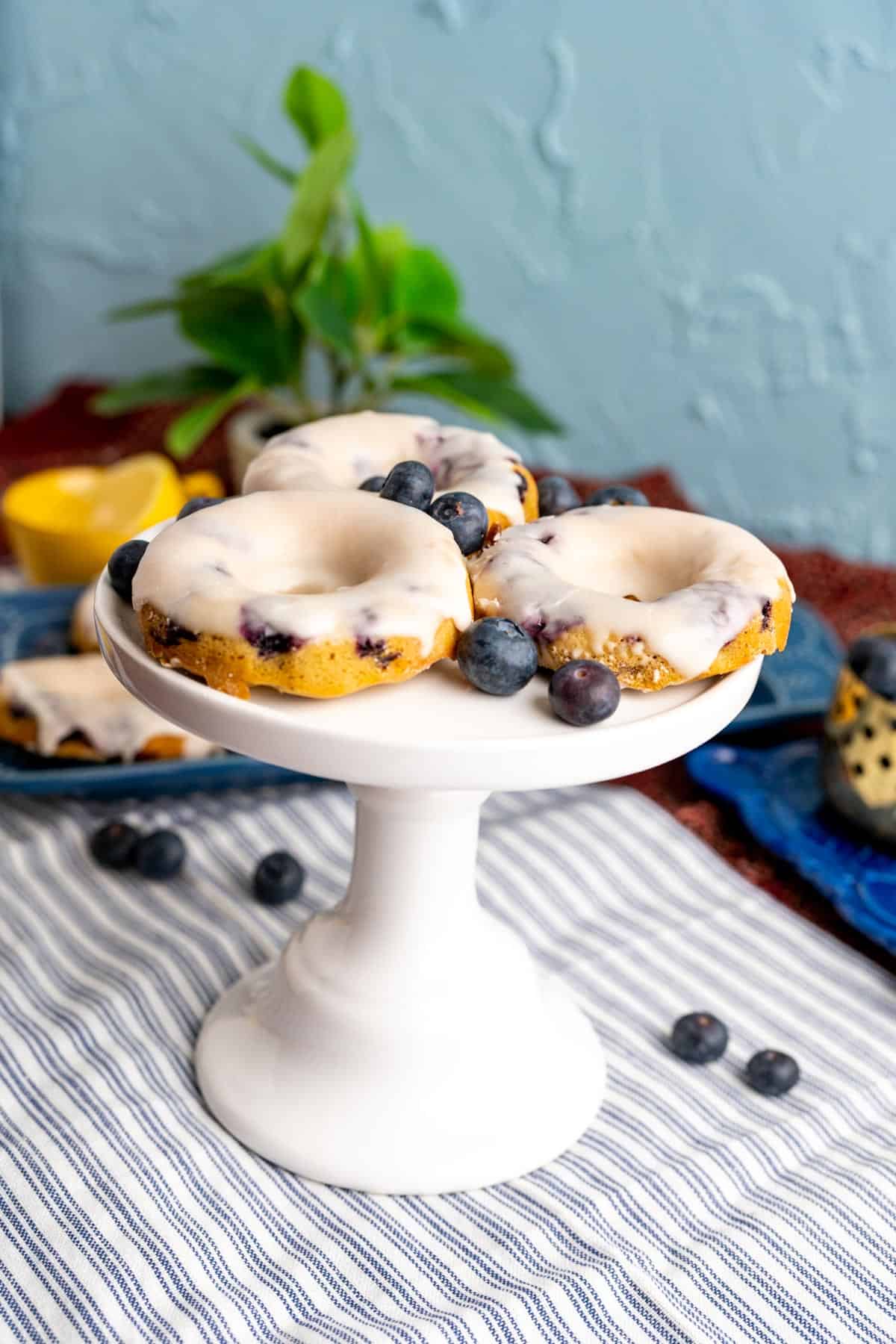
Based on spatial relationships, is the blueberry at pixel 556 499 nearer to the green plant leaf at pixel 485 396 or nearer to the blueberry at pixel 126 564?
the blueberry at pixel 126 564

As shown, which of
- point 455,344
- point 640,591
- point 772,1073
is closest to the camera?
point 640,591

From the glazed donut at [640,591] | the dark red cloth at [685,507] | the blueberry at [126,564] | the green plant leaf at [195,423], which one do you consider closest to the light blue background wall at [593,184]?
the dark red cloth at [685,507]

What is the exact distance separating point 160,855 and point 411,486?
1.34 feet

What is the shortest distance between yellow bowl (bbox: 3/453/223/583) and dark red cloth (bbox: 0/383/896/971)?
0.62 feet

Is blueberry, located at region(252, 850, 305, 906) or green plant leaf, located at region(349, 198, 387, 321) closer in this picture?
blueberry, located at region(252, 850, 305, 906)

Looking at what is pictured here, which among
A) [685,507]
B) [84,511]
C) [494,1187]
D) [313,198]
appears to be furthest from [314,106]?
[494,1187]

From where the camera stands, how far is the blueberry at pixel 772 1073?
0.81 meters

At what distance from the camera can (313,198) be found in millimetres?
1311

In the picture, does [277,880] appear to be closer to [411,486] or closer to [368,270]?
[411,486]

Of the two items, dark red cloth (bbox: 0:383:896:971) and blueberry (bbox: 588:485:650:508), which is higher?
blueberry (bbox: 588:485:650:508)

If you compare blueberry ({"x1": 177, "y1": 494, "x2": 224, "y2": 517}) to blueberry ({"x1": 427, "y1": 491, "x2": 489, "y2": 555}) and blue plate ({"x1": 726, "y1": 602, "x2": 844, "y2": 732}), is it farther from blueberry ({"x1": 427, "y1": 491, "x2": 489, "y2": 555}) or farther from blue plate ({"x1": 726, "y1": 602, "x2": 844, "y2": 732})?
blue plate ({"x1": 726, "y1": 602, "x2": 844, "y2": 732})

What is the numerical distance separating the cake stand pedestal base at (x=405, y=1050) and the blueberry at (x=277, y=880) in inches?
6.6

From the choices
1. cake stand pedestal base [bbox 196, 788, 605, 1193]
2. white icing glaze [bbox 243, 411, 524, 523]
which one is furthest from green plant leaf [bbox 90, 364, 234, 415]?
cake stand pedestal base [bbox 196, 788, 605, 1193]

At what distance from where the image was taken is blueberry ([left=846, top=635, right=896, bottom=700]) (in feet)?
3.05
